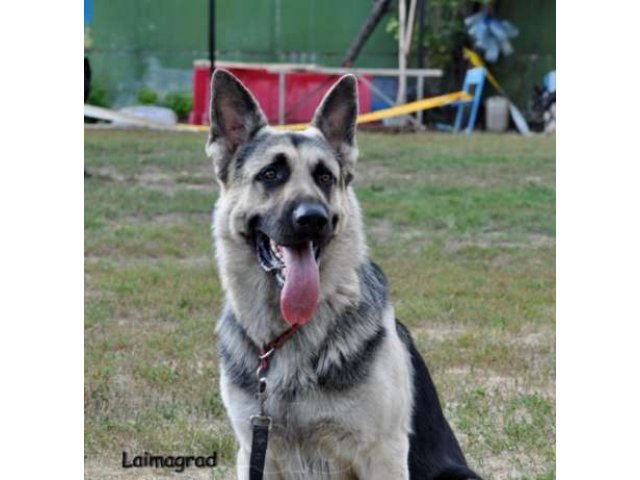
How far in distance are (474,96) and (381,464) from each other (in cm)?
744

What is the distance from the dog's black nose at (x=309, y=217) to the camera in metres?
3.16

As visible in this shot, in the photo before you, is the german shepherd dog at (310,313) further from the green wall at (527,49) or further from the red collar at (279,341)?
the green wall at (527,49)

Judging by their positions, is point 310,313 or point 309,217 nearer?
point 309,217

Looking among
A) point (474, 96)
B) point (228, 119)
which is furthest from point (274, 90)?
point (228, 119)

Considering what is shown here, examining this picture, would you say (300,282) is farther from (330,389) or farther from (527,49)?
(527,49)

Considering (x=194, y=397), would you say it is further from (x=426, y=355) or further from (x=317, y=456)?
(x=317, y=456)

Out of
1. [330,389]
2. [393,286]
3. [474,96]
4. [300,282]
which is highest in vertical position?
[474,96]

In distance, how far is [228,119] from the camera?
343 centimetres

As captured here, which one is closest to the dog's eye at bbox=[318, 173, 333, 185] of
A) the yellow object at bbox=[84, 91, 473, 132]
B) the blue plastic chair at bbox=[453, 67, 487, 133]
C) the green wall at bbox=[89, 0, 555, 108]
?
the green wall at bbox=[89, 0, 555, 108]

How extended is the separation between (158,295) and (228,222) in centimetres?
308

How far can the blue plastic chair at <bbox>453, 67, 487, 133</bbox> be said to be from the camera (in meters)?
9.80

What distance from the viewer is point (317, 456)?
3.22m
